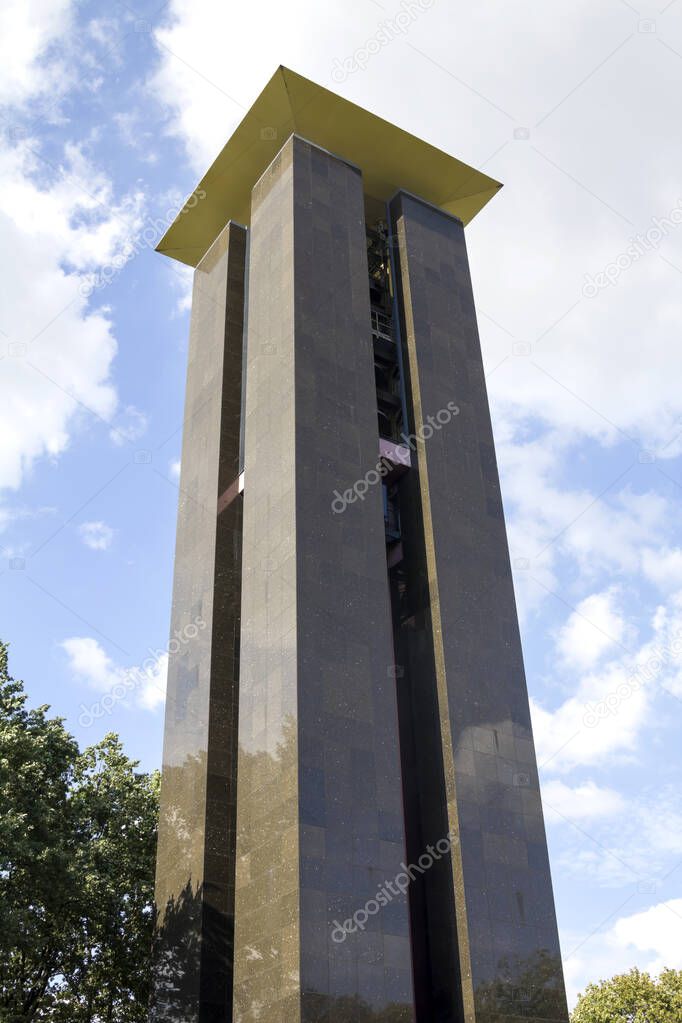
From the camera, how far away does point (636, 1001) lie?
149 feet

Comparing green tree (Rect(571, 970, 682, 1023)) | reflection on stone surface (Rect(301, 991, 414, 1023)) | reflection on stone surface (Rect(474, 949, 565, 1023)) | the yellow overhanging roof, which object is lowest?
reflection on stone surface (Rect(301, 991, 414, 1023))

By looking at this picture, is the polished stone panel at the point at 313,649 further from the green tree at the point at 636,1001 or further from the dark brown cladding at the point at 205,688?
the green tree at the point at 636,1001

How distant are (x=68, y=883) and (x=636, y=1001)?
29.7 m

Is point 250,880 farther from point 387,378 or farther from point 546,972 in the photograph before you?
point 387,378

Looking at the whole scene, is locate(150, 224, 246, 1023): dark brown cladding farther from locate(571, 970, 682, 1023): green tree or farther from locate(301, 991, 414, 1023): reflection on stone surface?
locate(571, 970, 682, 1023): green tree

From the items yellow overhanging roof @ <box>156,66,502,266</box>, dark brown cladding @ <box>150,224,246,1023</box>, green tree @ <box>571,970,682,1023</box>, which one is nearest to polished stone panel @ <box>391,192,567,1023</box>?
yellow overhanging roof @ <box>156,66,502,266</box>

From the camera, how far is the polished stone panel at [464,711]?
79.4 feet

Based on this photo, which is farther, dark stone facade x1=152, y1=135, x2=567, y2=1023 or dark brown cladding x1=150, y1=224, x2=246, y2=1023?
dark brown cladding x1=150, y1=224, x2=246, y2=1023

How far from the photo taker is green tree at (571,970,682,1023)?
147 ft

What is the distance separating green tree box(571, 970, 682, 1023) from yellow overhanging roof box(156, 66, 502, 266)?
35.4 meters

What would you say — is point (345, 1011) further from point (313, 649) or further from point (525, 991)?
point (313, 649)

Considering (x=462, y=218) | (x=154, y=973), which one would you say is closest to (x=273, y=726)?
(x=154, y=973)

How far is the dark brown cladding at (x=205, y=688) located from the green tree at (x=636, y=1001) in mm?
27750

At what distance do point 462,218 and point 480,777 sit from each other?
76.7 ft
